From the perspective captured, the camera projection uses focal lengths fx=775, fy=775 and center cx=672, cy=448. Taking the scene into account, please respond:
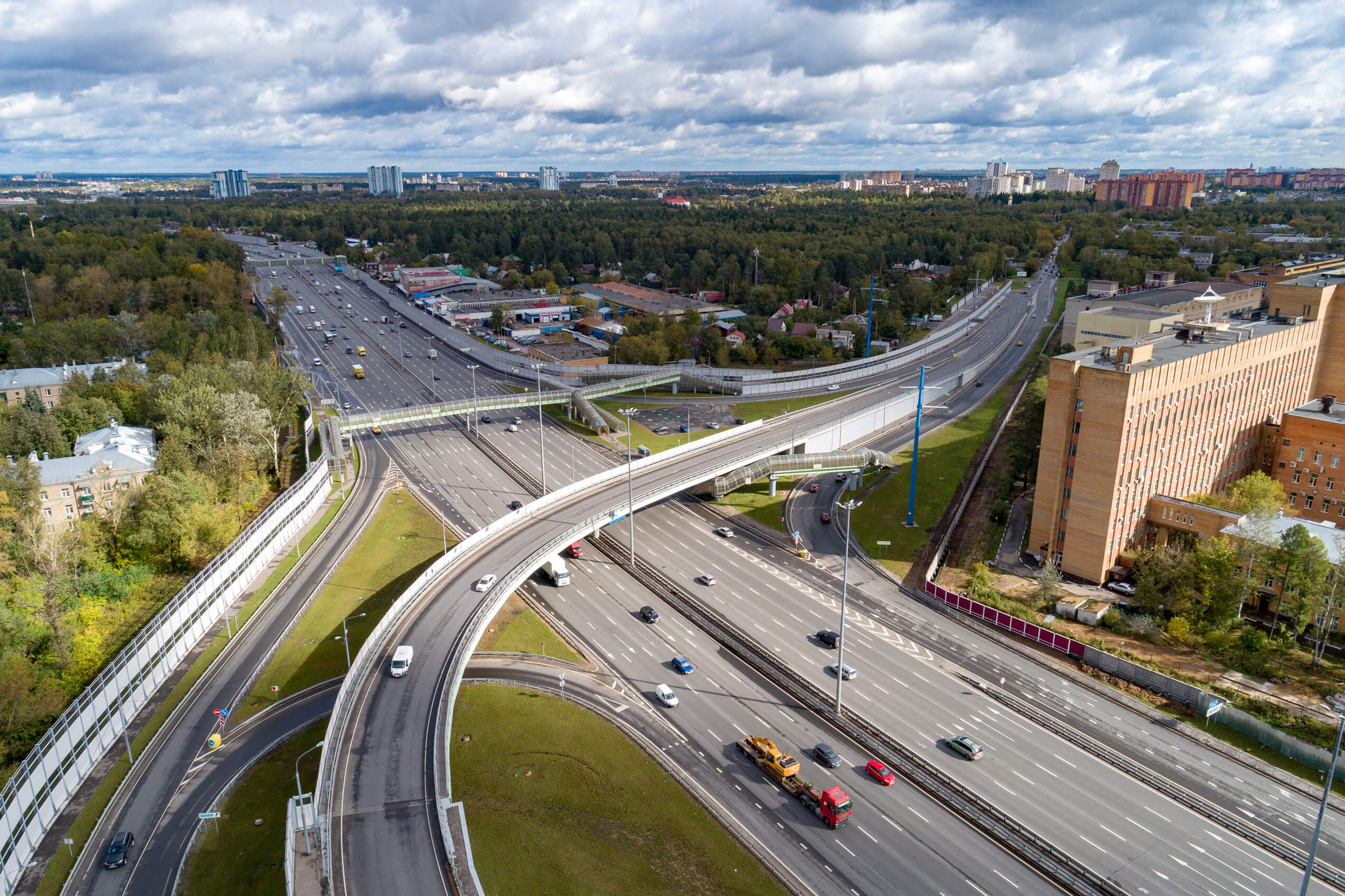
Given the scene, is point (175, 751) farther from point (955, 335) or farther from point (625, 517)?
point (955, 335)

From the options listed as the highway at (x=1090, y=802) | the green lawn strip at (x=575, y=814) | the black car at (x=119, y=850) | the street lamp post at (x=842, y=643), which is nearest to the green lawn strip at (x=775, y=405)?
the street lamp post at (x=842, y=643)

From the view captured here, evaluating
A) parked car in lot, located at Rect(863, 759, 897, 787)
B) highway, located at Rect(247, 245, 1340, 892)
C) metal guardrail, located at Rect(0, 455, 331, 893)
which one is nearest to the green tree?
highway, located at Rect(247, 245, 1340, 892)

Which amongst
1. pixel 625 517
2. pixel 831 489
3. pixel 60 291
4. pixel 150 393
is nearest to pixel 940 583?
pixel 831 489

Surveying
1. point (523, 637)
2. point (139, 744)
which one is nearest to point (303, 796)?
point (139, 744)

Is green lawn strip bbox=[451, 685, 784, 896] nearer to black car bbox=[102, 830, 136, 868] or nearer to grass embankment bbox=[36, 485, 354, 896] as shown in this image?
grass embankment bbox=[36, 485, 354, 896]

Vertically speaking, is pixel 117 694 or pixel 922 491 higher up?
pixel 922 491

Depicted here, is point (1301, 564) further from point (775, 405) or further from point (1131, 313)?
point (775, 405)

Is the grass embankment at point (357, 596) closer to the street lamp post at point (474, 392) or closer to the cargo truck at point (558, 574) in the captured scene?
the cargo truck at point (558, 574)
